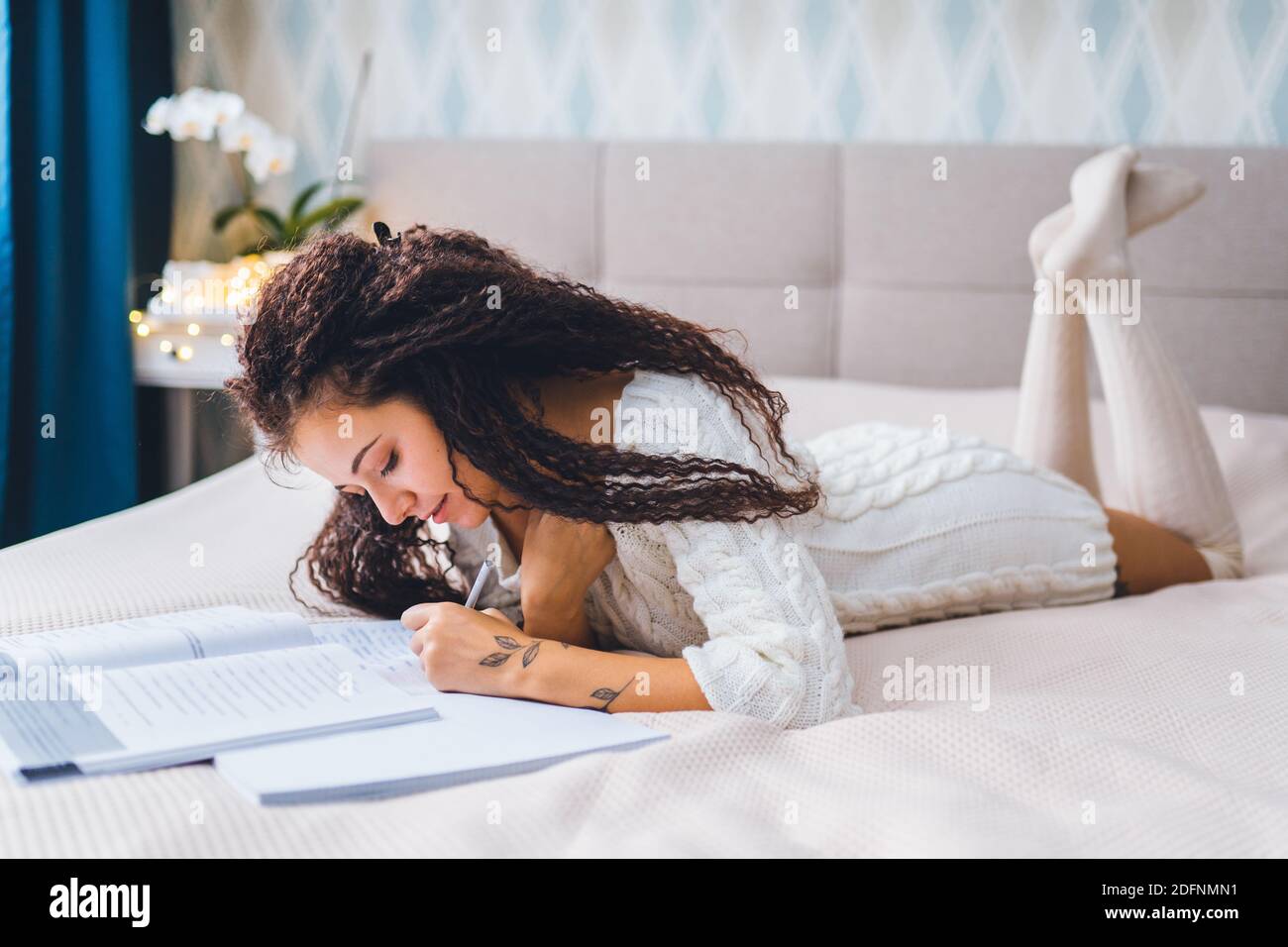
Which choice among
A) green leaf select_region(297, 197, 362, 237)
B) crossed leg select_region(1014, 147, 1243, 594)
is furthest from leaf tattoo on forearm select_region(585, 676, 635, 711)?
green leaf select_region(297, 197, 362, 237)

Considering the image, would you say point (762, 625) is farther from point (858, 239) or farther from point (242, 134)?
point (242, 134)

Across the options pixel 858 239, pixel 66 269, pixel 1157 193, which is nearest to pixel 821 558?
pixel 1157 193

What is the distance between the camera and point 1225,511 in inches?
65.2

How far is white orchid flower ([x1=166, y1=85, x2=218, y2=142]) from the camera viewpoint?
243 centimetres

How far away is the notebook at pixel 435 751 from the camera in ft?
2.77

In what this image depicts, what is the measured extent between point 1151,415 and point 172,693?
1.28m

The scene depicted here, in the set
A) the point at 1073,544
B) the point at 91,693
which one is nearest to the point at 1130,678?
the point at 1073,544

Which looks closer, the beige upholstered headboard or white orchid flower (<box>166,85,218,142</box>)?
the beige upholstered headboard

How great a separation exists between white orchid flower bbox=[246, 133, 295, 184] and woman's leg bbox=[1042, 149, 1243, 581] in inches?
63.3

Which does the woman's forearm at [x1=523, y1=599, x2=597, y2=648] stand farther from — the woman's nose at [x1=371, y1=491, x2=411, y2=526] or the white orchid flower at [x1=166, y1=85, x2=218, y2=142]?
the white orchid flower at [x1=166, y1=85, x2=218, y2=142]

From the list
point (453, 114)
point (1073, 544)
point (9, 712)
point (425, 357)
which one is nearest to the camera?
point (9, 712)

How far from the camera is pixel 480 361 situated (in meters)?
1.09
